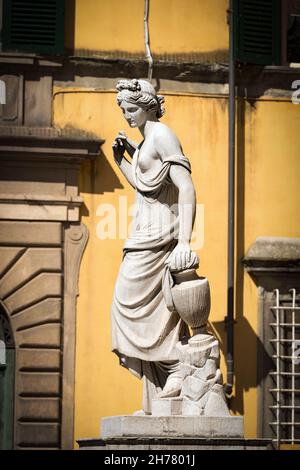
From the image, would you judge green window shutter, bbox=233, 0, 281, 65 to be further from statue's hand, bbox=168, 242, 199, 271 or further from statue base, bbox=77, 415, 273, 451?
statue base, bbox=77, 415, 273, 451

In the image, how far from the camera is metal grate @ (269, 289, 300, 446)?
18812 millimetres

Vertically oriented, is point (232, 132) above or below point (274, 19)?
below

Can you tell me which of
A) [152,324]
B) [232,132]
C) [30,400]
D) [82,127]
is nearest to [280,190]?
[232,132]

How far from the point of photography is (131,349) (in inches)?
524

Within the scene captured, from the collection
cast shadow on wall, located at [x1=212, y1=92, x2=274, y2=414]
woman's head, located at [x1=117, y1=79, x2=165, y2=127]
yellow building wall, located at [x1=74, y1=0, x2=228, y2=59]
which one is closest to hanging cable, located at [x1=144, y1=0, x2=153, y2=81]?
yellow building wall, located at [x1=74, y1=0, x2=228, y2=59]

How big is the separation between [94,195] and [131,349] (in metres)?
5.65

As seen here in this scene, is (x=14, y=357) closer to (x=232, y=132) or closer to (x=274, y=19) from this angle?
(x=232, y=132)

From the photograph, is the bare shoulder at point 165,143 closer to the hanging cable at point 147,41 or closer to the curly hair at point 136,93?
the curly hair at point 136,93

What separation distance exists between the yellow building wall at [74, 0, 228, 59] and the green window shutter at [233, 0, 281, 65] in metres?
0.15

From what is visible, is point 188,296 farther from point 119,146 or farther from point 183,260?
point 119,146

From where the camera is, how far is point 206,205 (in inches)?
750

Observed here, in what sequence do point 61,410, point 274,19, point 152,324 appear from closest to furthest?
1. point 152,324
2. point 61,410
3. point 274,19

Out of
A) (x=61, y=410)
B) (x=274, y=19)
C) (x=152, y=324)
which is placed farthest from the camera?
(x=274, y=19)

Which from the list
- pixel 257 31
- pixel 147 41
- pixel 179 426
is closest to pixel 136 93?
pixel 179 426
